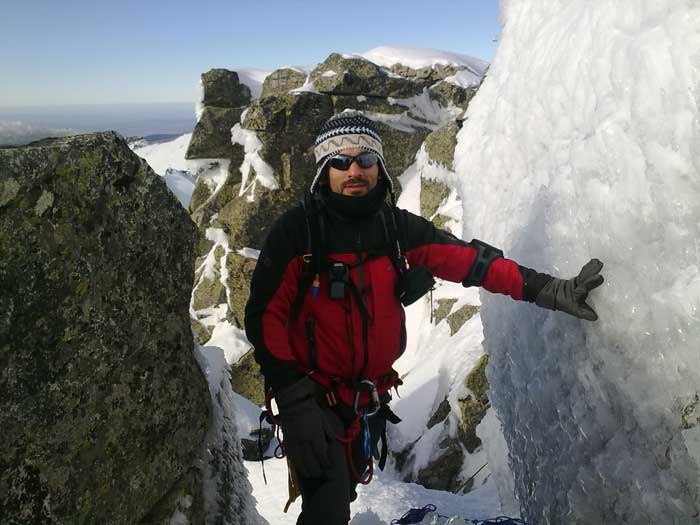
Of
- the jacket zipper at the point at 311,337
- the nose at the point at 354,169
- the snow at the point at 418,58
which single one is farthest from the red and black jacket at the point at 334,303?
the snow at the point at 418,58

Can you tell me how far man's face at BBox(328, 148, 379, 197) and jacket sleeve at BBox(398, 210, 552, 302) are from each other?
1.13 ft

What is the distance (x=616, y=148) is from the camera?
2.77 m

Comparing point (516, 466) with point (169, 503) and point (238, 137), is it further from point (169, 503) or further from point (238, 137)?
point (238, 137)

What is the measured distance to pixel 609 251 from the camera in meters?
2.82

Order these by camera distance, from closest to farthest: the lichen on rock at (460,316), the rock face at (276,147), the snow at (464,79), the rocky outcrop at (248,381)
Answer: the lichen on rock at (460,316)
the rocky outcrop at (248,381)
the rock face at (276,147)
the snow at (464,79)

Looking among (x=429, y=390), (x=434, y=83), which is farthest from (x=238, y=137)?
(x=429, y=390)

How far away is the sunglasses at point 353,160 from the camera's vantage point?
324 cm

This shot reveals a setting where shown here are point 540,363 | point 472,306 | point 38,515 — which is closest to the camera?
point 38,515

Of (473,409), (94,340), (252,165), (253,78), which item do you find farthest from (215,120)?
(94,340)

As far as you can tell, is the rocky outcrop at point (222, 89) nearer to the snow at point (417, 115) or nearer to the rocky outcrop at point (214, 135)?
the rocky outcrop at point (214, 135)

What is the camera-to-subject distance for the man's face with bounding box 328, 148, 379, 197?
322 cm

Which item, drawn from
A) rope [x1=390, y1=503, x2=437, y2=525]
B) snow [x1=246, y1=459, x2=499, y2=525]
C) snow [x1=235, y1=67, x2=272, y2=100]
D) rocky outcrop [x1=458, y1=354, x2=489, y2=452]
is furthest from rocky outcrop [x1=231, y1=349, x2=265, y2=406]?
rope [x1=390, y1=503, x2=437, y2=525]

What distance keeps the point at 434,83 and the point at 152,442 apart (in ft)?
92.8

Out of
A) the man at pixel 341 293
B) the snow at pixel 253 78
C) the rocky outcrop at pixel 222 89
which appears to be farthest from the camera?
the snow at pixel 253 78
